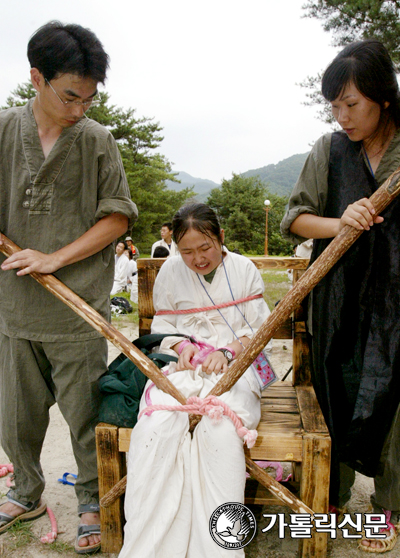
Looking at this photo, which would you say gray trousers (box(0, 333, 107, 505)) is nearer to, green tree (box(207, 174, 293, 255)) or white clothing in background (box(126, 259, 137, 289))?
white clothing in background (box(126, 259, 137, 289))

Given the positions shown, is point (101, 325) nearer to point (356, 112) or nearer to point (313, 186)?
point (313, 186)

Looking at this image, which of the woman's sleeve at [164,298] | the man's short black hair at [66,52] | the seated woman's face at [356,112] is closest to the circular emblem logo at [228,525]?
the woman's sleeve at [164,298]

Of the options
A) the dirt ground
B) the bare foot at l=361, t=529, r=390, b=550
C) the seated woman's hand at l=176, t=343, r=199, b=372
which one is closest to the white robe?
the seated woman's hand at l=176, t=343, r=199, b=372

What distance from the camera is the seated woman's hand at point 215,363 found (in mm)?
2189

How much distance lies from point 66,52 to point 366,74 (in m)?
1.27

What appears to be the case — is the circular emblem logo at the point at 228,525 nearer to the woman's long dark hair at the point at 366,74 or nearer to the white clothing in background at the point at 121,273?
the woman's long dark hair at the point at 366,74

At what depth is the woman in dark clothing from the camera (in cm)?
200

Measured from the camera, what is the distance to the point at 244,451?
6.87 ft

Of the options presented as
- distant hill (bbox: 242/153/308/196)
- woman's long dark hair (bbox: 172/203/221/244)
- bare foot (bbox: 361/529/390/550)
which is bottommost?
bare foot (bbox: 361/529/390/550)

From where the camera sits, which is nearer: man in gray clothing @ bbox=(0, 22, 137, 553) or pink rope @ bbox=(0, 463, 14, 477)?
man in gray clothing @ bbox=(0, 22, 137, 553)

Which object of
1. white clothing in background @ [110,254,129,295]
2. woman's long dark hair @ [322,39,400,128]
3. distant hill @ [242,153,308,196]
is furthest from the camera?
distant hill @ [242,153,308,196]

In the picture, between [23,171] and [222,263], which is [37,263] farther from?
[222,263]

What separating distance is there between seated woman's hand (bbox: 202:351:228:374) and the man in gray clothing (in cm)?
58

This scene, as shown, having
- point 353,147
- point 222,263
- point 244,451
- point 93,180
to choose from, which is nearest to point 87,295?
point 93,180
